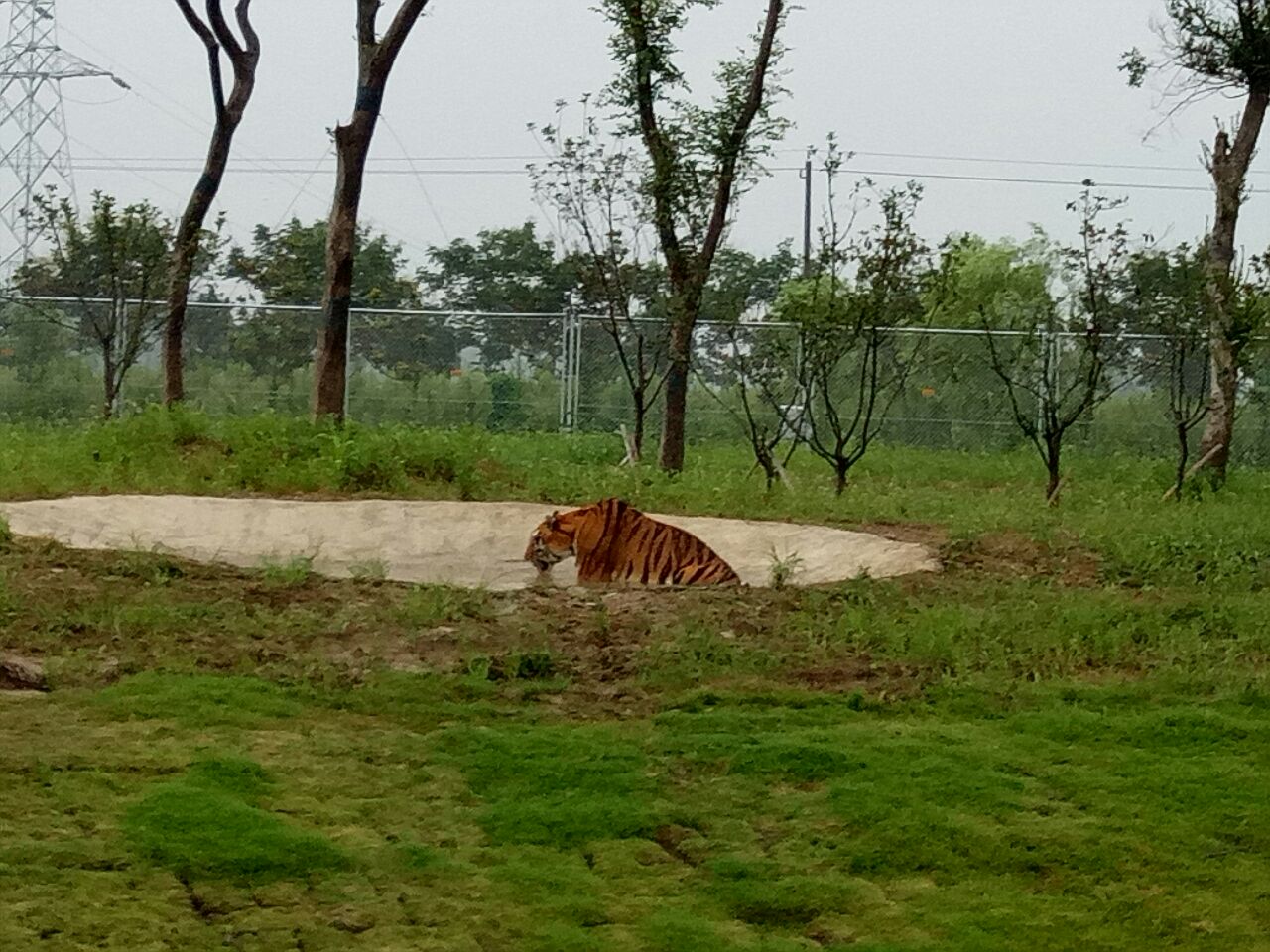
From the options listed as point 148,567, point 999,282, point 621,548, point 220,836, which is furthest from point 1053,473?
point 999,282

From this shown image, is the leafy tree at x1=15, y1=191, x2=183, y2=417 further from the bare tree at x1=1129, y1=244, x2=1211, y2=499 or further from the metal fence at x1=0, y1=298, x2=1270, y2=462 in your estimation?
Result: the bare tree at x1=1129, y1=244, x2=1211, y2=499

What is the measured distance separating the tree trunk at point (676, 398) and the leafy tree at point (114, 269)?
15.5 feet

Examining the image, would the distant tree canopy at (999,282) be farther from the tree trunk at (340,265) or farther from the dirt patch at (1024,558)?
the dirt patch at (1024,558)

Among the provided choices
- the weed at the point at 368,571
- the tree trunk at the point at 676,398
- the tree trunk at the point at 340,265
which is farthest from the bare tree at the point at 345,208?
the weed at the point at 368,571

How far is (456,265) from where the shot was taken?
24.8 m

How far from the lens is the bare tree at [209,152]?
44.3 ft

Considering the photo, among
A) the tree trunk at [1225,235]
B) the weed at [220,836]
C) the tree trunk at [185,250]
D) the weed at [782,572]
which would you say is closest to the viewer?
the weed at [220,836]

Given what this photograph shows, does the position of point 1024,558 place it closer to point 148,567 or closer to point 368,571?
point 368,571

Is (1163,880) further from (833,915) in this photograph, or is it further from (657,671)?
(657,671)

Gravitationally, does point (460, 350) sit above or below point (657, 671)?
above

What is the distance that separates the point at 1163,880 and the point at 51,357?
1664 cm

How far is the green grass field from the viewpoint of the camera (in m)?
2.78

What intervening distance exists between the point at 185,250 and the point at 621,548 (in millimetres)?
7433

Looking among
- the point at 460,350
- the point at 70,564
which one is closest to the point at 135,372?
the point at 460,350
